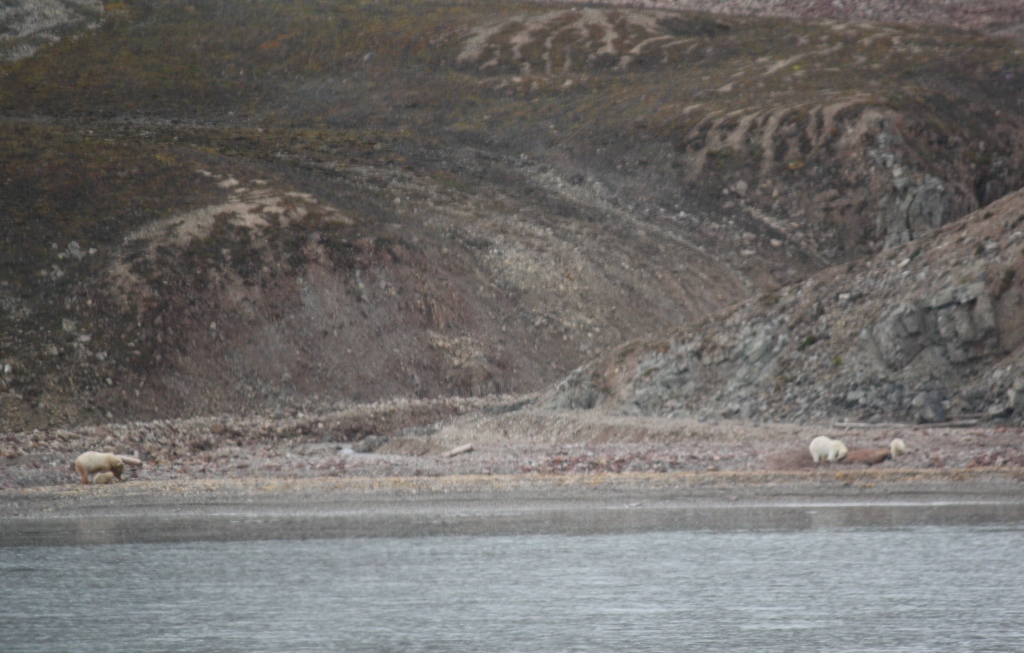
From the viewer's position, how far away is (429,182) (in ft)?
187

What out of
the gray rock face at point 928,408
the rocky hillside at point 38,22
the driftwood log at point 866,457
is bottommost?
the gray rock face at point 928,408

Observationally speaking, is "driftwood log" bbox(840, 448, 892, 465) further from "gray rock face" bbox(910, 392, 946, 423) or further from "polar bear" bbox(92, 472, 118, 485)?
"polar bear" bbox(92, 472, 118, 485)

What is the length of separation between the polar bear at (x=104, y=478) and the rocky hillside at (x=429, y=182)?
13.3 m

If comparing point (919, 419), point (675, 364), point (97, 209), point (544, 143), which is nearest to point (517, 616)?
point (919, 419)

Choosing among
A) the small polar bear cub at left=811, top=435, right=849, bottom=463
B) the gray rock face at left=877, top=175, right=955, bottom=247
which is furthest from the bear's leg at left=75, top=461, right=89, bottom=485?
the gray rock face at left=877, top=175, right=955, bottom=247

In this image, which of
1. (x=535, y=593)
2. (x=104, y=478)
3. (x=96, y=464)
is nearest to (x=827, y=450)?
(x=535, y=593)

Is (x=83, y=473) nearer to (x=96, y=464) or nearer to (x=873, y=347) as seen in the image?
(x=96, y=464)

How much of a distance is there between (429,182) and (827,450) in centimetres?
4064

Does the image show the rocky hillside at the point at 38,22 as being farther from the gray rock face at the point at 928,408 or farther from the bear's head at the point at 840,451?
the bear's head at the point at 840,451

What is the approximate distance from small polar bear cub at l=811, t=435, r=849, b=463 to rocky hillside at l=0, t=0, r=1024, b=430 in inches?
409

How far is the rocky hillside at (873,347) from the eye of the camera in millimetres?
22969

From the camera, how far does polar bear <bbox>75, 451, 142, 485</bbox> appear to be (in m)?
20.5

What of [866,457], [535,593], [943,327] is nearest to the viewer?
[535,593]

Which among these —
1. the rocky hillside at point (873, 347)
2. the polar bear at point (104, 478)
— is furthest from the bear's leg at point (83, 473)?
the rocky hillside at point (873, 347)
